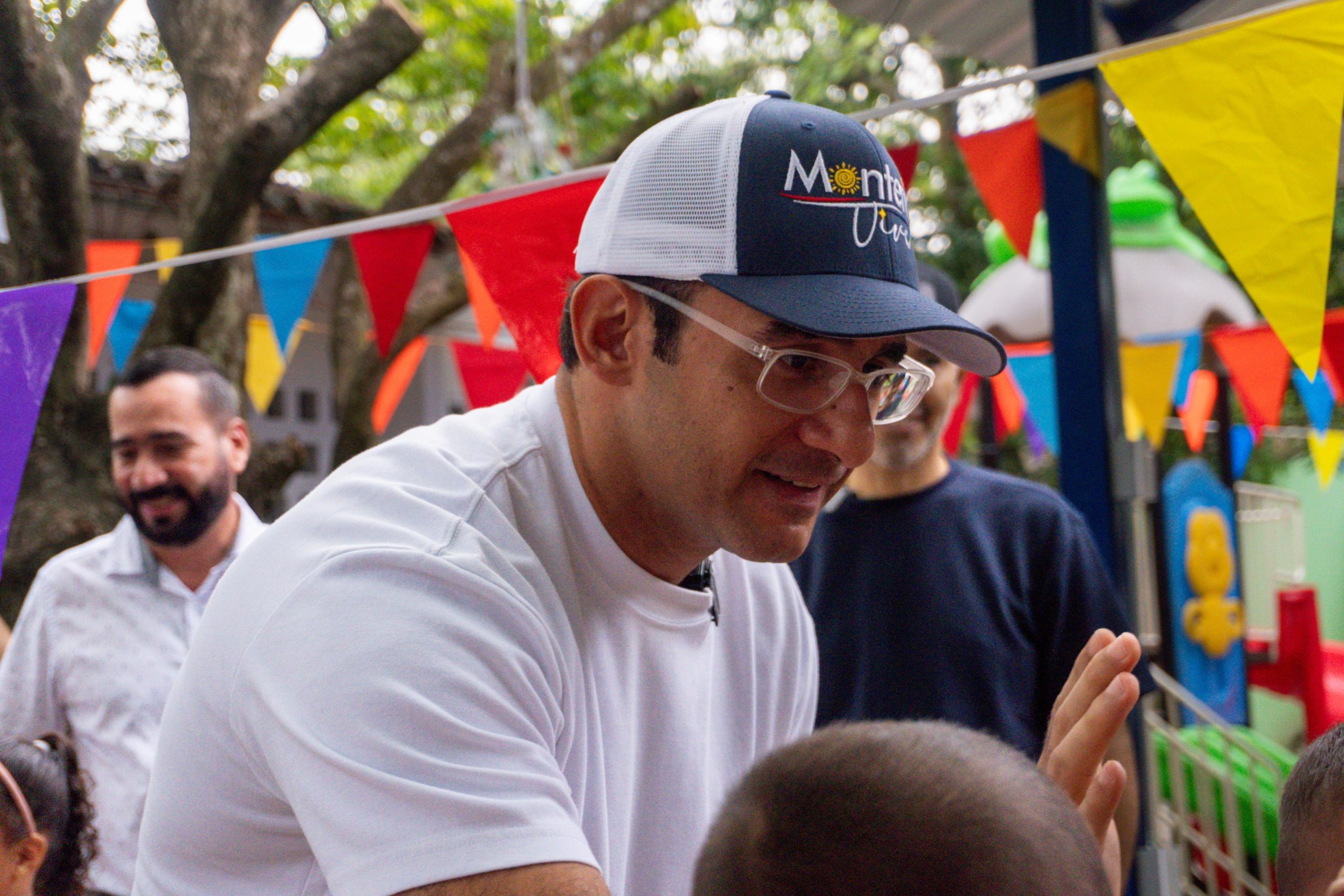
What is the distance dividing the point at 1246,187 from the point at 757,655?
124 centimetres

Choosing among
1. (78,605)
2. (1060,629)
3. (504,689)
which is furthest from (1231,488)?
(504,689)

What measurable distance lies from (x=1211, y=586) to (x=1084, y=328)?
16.9 feet

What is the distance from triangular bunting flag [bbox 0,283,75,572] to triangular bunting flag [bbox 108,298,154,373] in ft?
12.7

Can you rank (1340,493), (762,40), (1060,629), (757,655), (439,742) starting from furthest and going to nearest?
(762,40)
(1340,493)
(1060,629)
(757,655)
(439,742)

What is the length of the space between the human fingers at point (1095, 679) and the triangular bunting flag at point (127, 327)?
18.6ft

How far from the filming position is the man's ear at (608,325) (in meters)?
1.48

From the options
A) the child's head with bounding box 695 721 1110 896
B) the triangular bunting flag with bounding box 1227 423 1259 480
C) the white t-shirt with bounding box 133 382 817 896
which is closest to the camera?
the child's head with bounding box 695 721 1110 896

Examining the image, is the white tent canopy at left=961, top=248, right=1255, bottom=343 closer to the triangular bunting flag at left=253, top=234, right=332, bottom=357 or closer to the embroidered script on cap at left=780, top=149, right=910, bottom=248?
the triangular bunting flag at left=253, top=234, right=332, bottom=357

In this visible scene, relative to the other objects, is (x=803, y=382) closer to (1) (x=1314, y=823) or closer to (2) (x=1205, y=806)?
(1) (x=1314, y=823)

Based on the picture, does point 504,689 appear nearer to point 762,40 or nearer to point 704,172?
point 704,172

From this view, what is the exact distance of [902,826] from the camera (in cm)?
80

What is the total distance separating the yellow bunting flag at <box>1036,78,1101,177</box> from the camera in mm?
3156

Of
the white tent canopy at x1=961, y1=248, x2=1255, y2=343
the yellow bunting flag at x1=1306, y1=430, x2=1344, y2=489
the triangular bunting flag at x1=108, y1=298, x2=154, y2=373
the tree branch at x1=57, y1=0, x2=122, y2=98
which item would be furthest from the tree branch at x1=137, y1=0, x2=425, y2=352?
the yellow bunting flag at x1=1306, y1=430, x2=1344, y2=489

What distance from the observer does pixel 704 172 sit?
4.61 feet
